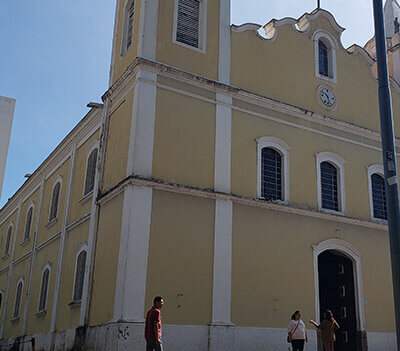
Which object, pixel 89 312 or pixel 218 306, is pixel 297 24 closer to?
pixel 218 306

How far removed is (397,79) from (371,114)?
8.82 feet

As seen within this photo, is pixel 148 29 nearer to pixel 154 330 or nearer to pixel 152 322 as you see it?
pixel 152 322

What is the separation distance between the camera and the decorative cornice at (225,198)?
14.5 m

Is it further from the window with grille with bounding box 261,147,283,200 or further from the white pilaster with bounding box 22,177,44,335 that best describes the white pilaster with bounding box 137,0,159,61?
the white pilaster with bounding box 22,177,44,335

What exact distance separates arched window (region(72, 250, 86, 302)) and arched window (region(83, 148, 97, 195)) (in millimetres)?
2253

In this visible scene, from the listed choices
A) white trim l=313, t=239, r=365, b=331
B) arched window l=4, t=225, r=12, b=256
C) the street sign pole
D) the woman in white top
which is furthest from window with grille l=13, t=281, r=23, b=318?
the street sign pole

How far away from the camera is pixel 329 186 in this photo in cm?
1830

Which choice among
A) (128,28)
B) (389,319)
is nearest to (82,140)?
(128,28)

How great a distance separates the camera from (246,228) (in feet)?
51.9

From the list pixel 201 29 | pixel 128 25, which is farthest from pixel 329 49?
pixel 128 25

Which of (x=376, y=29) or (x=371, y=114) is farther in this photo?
(x=371, y=114)

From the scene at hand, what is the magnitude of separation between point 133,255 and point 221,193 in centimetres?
316

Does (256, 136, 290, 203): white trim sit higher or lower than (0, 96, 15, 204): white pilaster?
lower

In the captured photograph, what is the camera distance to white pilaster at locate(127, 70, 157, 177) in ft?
48.0
